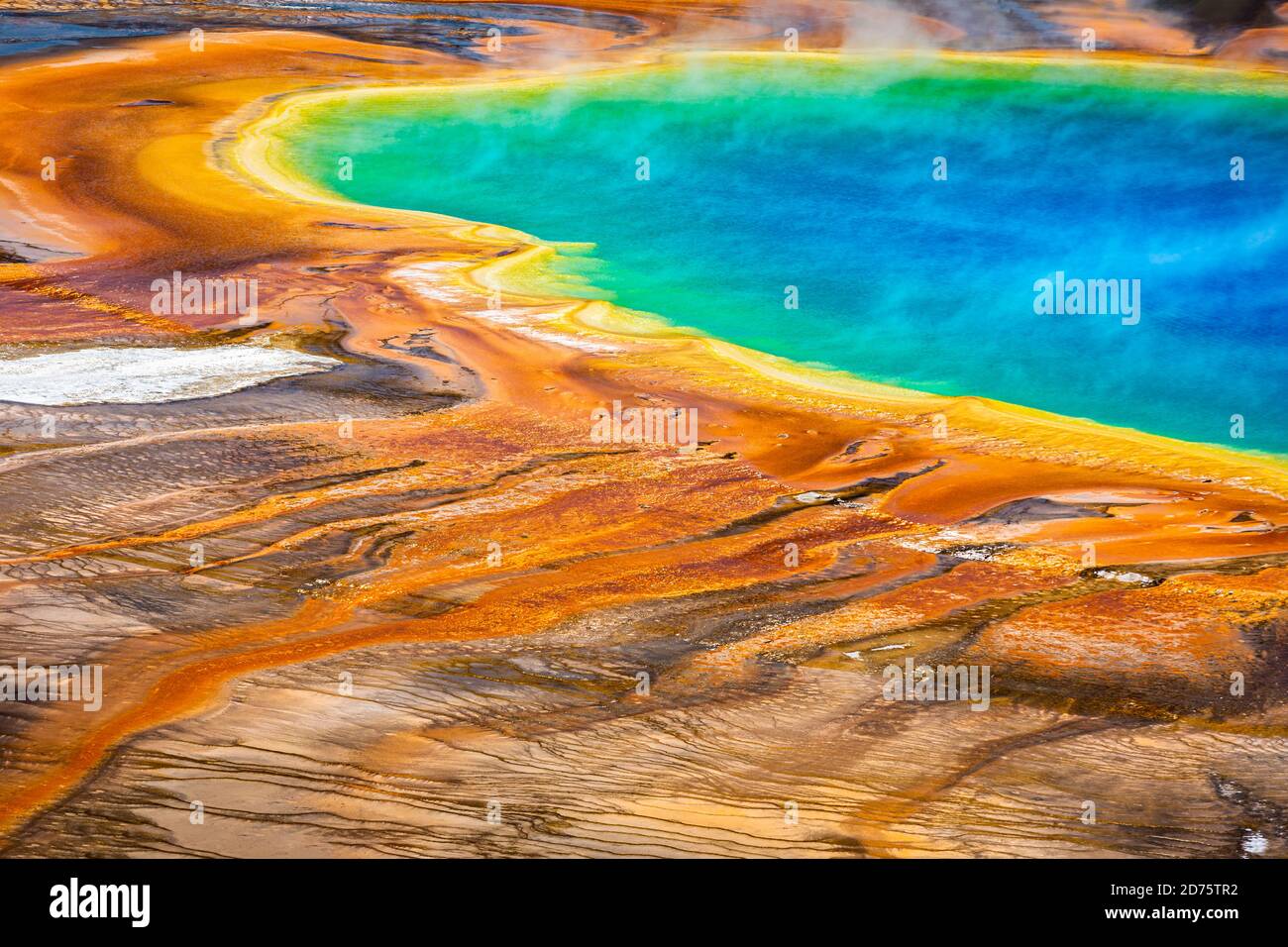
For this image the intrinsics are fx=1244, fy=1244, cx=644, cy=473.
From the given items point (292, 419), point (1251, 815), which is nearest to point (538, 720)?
point (1251, 815)

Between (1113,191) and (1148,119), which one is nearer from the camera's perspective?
(1113,191)

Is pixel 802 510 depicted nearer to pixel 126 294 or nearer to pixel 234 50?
→ pixel 126 294

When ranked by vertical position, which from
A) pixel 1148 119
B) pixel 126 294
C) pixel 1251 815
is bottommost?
pixel 1251 815

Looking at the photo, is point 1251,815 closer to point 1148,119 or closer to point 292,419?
point 292,419

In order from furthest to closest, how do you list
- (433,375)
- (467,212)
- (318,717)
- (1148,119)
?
(1148,119)
(467,212)
(433,375)
(318,717)

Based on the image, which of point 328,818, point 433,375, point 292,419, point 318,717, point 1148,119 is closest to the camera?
point 328,818

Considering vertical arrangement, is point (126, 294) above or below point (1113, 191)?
below
